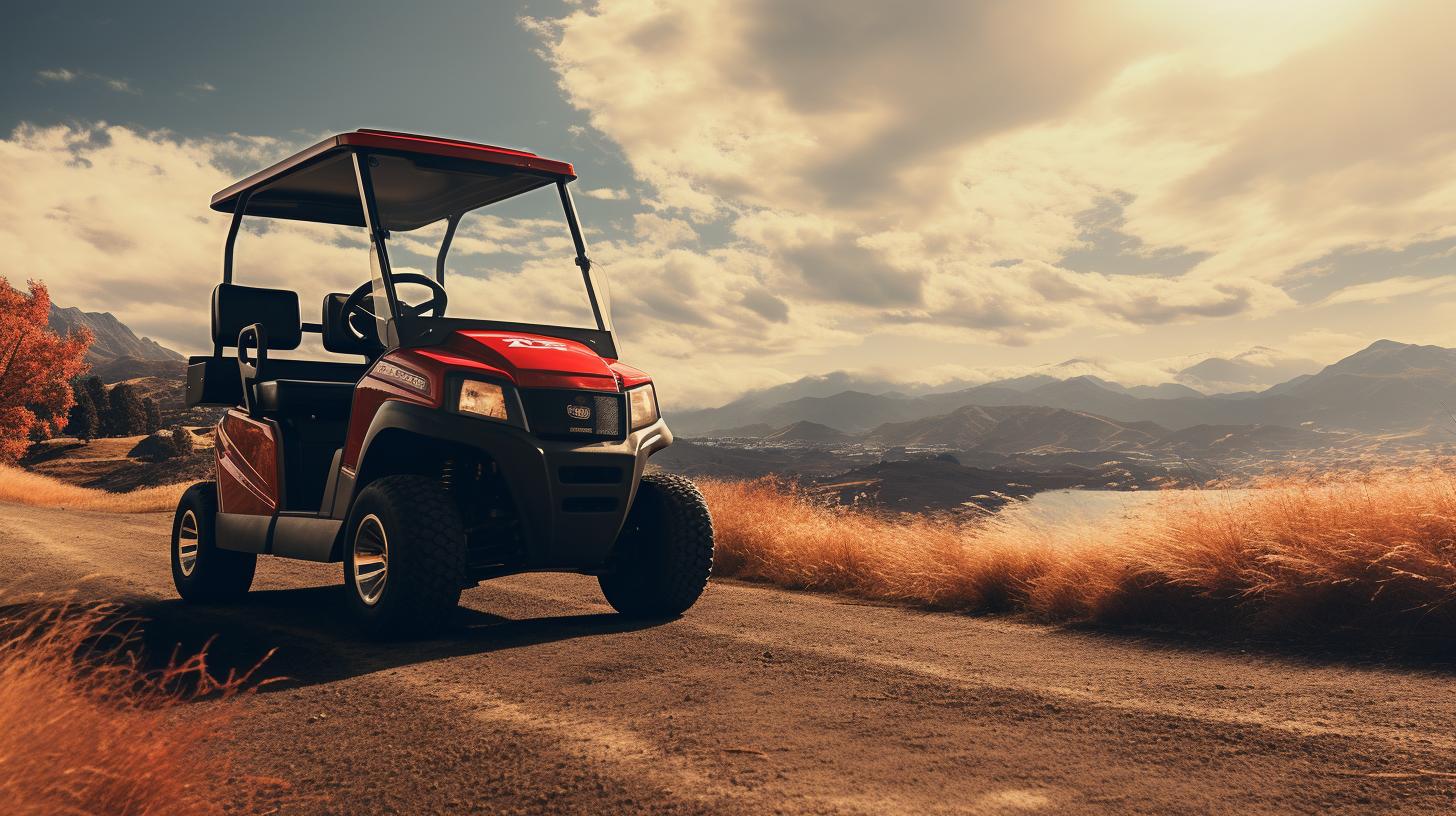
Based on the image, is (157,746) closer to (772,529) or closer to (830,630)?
(830,630)

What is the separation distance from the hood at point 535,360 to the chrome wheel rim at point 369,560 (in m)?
1.20

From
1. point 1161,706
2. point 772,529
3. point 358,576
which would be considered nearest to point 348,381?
point 358,576

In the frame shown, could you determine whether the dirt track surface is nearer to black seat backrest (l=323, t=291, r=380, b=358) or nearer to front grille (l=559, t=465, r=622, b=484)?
front grille (l=559, t=465, r=622, b=484)

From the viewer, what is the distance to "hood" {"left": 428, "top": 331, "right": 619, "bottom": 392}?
5938 millimetres

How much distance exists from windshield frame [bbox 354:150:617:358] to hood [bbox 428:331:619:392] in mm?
227

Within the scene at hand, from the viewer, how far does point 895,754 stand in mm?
3629

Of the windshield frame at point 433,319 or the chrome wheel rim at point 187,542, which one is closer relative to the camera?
the windshield frame at point 433,319

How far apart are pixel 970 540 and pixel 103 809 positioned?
7451 mm

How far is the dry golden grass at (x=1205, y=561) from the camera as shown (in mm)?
6074

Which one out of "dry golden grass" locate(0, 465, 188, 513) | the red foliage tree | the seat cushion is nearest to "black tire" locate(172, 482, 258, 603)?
the seat cushion

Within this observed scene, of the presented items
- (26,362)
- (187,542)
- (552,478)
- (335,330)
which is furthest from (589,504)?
(26,362)

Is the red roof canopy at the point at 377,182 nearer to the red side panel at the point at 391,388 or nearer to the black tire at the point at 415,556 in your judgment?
the red side panel at the point at 391,388

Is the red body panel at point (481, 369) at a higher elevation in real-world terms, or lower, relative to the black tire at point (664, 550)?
higher

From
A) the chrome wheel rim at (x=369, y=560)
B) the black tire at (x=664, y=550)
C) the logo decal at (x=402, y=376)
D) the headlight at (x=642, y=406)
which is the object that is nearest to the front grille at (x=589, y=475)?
the headlight at (x=642, y=406)
